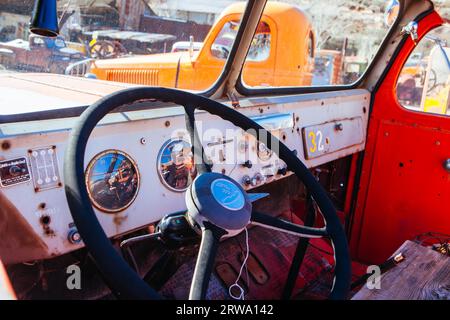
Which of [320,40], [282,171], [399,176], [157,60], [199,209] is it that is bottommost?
[399,176]

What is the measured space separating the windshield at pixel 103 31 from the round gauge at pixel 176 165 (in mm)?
493

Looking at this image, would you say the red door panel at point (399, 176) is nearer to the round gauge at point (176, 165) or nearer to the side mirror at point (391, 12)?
the side mirror at point (391, 12)

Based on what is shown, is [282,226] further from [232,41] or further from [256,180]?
[232,41]

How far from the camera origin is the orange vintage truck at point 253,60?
2.57 metres

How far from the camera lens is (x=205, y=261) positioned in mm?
1096

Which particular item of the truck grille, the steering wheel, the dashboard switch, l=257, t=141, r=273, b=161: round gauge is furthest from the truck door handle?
the truck grille

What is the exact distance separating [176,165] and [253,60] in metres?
1.12

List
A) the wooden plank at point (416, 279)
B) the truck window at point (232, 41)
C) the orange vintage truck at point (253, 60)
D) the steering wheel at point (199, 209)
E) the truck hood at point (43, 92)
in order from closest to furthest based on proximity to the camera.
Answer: the steering wheel at point (199, 209) → the truck hood at point (43, 92) → the wooden plank at point (416, 279) → the truck window at point (232, 41) → the orange vintage truck at point (253, 60)

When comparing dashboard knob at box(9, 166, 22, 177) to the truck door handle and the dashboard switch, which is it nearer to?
the dashboard switch

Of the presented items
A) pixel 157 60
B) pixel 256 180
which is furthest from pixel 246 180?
pixel 157 60

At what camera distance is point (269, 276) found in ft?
7.48

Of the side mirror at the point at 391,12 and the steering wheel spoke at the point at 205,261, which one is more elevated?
the side mirror at the point at 391,12

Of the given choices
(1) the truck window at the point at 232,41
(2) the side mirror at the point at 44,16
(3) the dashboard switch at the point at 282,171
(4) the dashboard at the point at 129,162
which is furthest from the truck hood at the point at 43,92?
(3) the dashboard switch at the point at 282,171

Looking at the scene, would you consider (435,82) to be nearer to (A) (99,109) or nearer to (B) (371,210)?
(B) (371,210)
